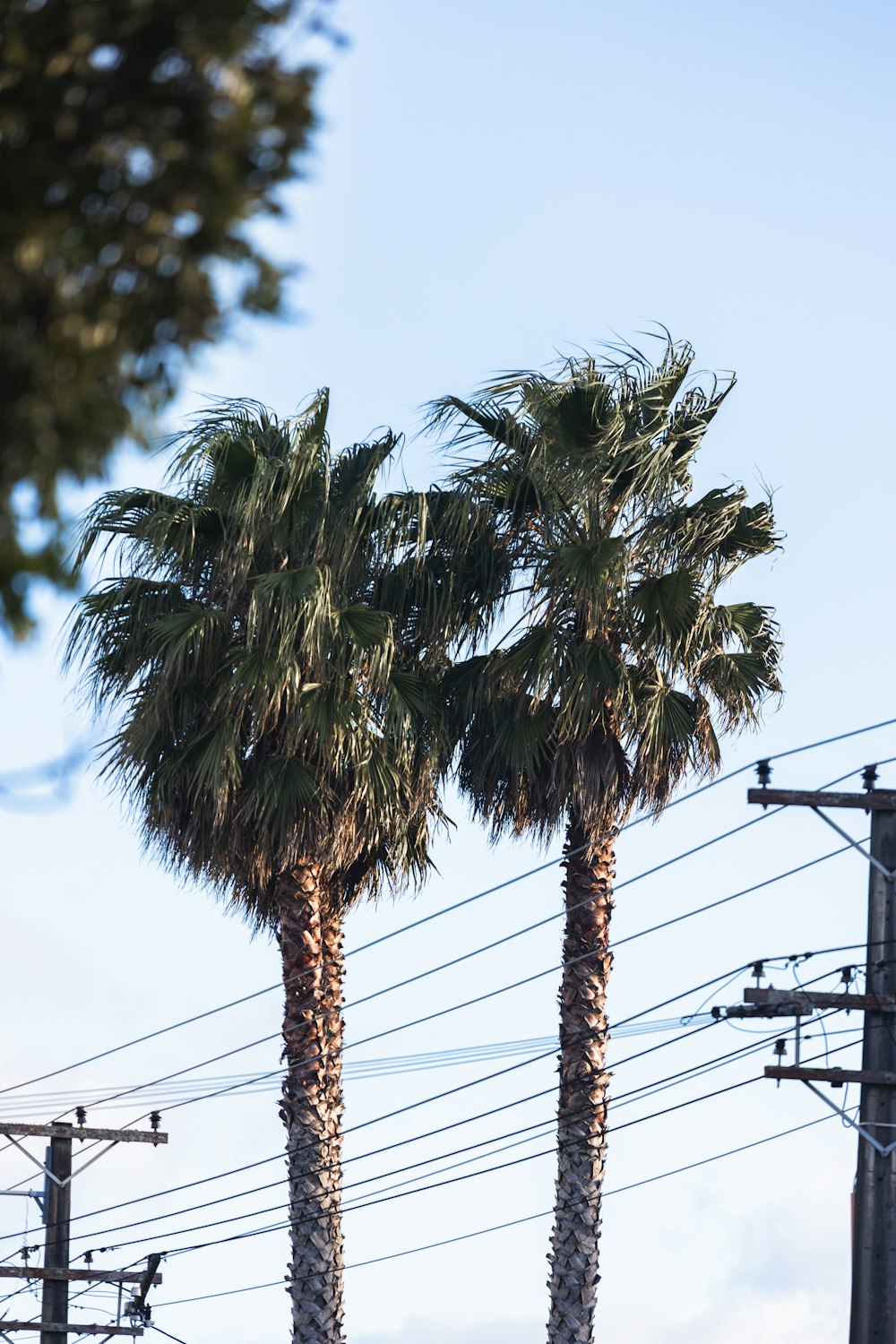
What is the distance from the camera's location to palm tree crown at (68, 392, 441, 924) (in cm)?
2236

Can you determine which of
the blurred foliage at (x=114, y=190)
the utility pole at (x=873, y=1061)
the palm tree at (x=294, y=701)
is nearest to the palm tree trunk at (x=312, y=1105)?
the palm tree at (x=294, y=701)

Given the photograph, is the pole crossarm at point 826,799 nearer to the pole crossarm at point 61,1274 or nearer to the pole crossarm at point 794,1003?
the pole crossarm at point 794,1003

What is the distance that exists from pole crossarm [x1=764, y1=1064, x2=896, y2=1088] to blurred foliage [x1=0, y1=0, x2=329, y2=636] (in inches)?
447

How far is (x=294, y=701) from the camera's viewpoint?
2239 centimetres

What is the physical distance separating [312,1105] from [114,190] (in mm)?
17209

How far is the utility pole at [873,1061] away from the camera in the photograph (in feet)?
53.3

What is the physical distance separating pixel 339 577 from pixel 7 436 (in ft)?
55.3

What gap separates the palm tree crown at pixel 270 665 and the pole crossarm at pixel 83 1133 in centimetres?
620

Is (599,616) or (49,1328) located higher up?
(599,616)

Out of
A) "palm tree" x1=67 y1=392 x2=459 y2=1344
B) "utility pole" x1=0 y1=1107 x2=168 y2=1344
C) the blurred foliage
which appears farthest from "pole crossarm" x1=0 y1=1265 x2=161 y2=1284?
the blurred foliage

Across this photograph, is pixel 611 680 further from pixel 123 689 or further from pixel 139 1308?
pixel 139 1308

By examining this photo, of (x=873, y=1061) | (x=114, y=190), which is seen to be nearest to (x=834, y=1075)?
(x=873, y=1061)

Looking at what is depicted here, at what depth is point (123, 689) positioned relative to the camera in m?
23.7

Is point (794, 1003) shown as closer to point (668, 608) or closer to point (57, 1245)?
point (668, 608)
